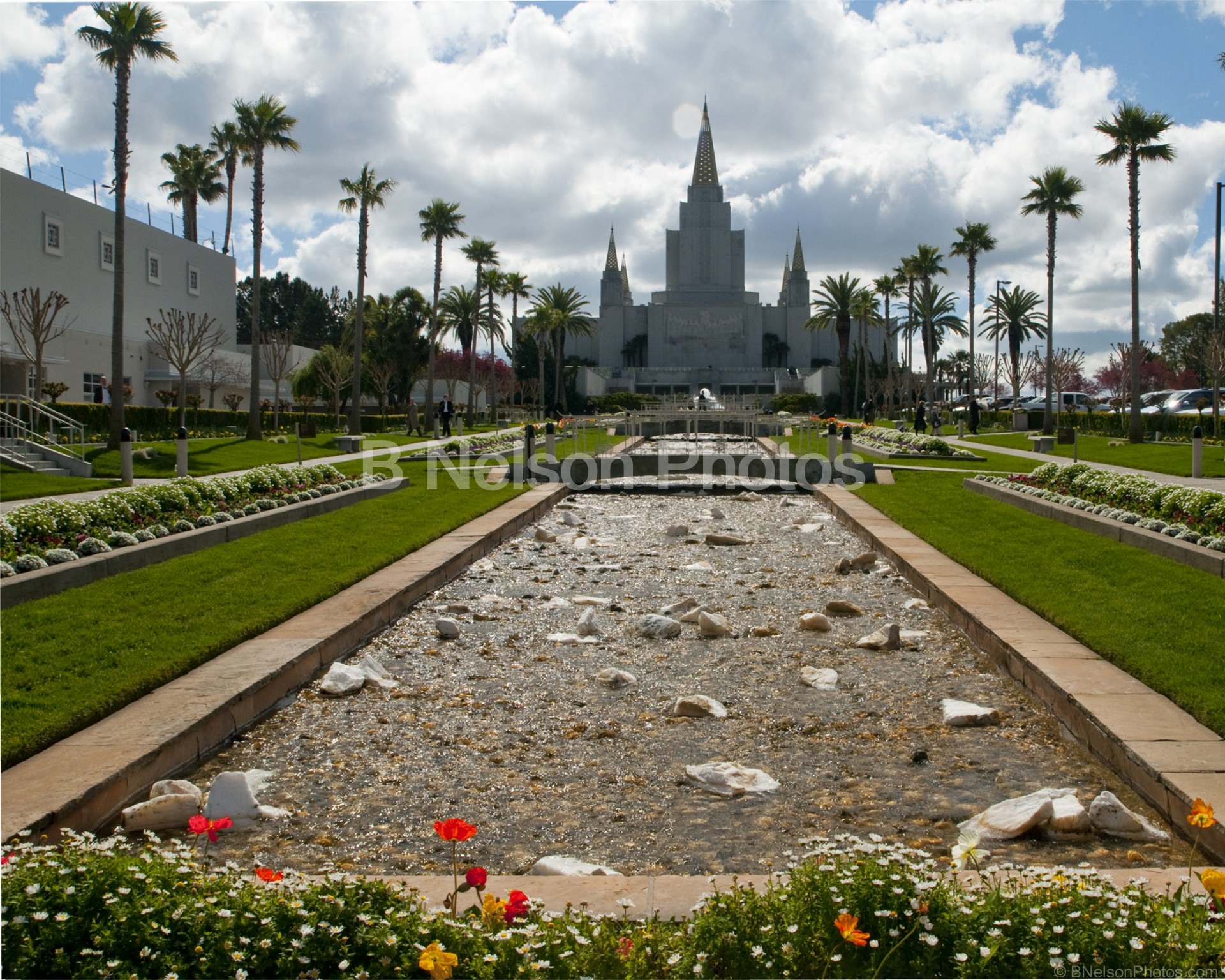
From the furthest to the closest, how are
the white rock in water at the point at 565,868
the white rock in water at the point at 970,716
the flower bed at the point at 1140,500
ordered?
1. the flower bed at the point at 1140,500
2. the white rock in water at the point at 970,716
3. the white rock in water at the point at 565,868

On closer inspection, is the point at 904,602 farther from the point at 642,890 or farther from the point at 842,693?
the point at 642,890

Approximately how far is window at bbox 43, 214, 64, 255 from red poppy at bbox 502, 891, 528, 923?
39360mm

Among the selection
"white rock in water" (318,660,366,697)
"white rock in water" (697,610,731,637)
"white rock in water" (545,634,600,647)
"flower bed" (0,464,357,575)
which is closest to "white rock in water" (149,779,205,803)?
"white rock in water" (318,660,366,697)

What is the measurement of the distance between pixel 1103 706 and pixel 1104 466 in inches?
851

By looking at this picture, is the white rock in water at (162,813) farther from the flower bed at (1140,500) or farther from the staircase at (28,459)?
the staircase at (28,459)

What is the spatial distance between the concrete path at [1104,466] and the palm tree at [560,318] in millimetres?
47990

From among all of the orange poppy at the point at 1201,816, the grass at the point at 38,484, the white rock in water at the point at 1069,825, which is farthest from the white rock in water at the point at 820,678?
the grass at the point at 38,484

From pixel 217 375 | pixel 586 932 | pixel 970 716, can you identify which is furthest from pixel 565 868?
pixel 217 375

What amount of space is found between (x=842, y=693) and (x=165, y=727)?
379cm

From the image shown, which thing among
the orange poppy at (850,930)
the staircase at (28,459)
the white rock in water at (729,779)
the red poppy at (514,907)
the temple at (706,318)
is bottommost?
the white rock in water at (729,779)

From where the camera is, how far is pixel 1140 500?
12.4 meters

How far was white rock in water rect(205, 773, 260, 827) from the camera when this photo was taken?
435cm

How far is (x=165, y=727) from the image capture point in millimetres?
4875

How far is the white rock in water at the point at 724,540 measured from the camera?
12.5 meters
